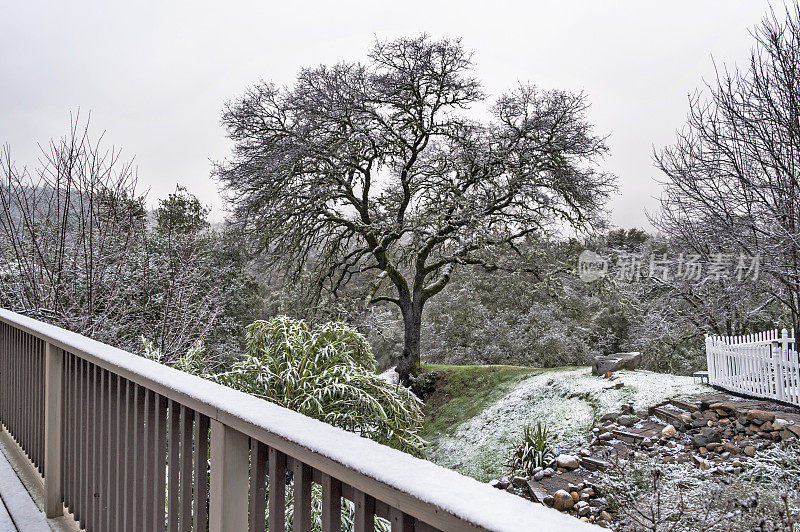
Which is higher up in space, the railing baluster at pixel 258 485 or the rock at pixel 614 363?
the railing baluster at pixel 258 485

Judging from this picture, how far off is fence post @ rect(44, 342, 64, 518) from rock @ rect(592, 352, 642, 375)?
9535mm

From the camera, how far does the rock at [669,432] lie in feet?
20.7

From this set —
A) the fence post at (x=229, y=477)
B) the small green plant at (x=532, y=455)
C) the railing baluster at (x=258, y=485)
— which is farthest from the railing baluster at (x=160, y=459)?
the small green plant at (x=532, y=455)

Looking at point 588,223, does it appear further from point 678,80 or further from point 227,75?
point 227,75

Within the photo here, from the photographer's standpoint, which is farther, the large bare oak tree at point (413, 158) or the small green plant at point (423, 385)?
the small green plant at point (423, 385)

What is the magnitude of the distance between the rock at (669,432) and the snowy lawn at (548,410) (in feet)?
3.37

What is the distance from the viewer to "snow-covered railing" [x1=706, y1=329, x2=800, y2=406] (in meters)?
7.55

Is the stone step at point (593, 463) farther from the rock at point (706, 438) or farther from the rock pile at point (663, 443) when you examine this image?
the rock at point (706, 438)

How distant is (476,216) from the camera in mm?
11047

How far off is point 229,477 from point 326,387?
3.27 metres

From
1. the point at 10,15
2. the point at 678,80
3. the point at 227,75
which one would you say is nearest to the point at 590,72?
the point at 678,80

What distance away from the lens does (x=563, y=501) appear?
4.79 metres

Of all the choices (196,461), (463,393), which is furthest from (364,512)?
(463,393)

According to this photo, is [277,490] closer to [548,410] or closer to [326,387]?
[326,387]
